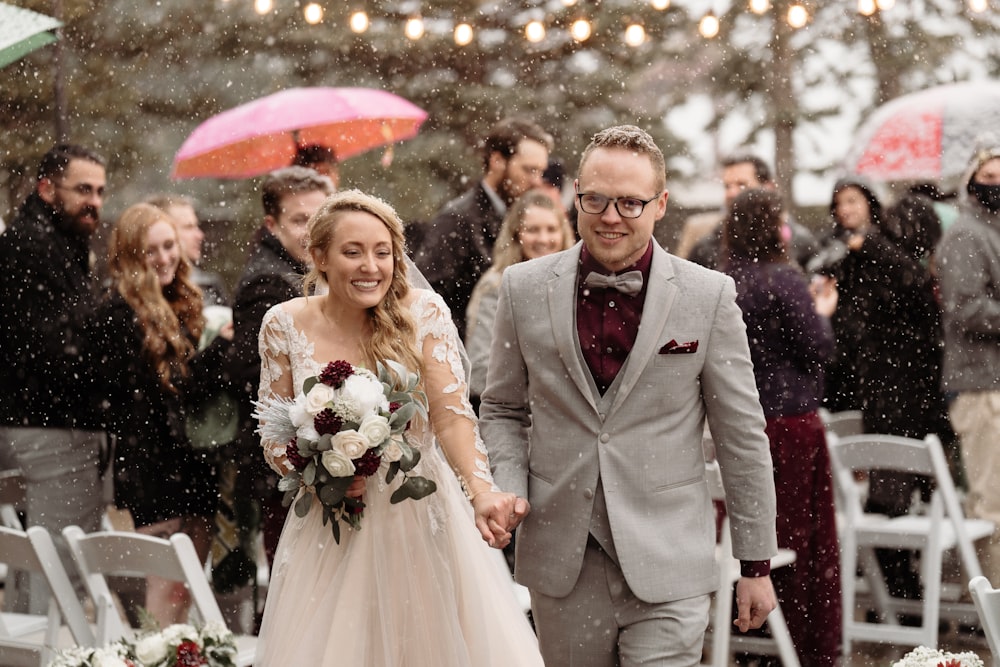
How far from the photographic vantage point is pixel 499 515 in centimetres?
346

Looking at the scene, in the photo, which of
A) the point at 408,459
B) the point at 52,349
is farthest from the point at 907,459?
the point at 52,349

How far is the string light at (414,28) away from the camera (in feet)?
37.8

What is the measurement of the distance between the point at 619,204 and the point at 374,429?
0.85 metres

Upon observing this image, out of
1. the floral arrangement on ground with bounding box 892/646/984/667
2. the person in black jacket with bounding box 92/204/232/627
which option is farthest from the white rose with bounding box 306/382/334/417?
the person in black jacket with bounding box 92/204/232/627

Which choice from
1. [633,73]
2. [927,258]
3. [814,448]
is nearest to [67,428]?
[814,448]

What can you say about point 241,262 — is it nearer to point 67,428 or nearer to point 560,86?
point 560,86

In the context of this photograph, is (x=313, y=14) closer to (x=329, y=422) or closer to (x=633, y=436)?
(x=329, y=422)

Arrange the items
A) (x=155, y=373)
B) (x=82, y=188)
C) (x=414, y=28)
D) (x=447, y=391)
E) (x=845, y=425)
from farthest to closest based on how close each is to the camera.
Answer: (x=414, y=28) → (x=845, y=425) → (x=82, y=188) → (x=155, y=373) → (x=447, y=391)

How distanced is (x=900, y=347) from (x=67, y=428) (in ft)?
13.5

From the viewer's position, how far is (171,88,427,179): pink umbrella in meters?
7.53

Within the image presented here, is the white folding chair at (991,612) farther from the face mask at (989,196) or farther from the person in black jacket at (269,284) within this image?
the face mask at (989,196)

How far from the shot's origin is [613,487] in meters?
3.48

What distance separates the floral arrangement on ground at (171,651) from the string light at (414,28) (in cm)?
816

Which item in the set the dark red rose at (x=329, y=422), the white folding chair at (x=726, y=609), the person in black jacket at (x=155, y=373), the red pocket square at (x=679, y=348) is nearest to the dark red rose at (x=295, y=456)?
the dark red rose at (x=329, y=422)
